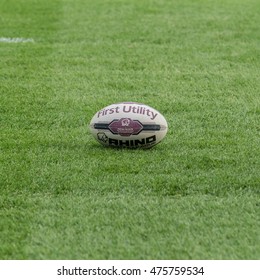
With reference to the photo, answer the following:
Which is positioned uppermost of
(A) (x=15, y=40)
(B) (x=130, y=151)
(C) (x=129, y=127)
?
(C) (x=129, y=127)

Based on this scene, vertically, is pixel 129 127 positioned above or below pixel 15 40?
above

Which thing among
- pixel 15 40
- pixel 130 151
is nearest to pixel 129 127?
pixel 130 151

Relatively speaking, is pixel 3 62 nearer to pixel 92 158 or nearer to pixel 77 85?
pixel 77 85

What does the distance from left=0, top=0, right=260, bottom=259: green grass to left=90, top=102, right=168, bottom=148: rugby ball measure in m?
0.10

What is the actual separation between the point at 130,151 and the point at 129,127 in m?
0.18

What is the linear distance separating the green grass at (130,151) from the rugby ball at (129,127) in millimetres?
97

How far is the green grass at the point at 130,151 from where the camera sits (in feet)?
16.1

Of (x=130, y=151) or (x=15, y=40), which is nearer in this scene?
(x=130, y=151)

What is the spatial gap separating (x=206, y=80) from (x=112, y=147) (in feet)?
8.59

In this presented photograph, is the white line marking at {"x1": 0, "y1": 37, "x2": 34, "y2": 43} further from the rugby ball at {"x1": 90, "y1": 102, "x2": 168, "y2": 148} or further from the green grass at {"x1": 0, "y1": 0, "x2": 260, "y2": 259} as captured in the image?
the rugby ball at {"x1": 90, "y1": 102, "x2": 168, "y2": 148}

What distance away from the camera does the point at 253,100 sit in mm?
8203

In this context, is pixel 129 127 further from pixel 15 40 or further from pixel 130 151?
pixel 15 40

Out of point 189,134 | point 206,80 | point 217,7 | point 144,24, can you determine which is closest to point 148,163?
point 189,134

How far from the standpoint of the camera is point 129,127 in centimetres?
648
